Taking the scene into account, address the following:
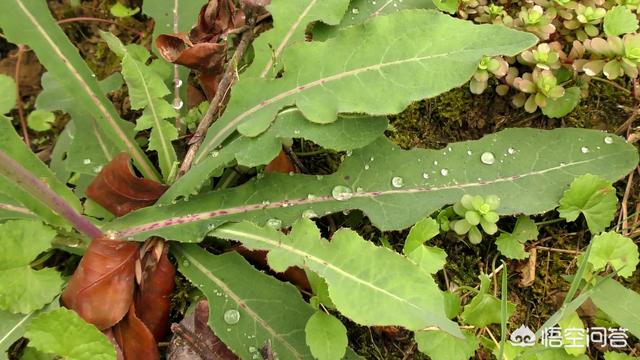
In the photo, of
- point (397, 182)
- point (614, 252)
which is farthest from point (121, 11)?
point (614, 252)

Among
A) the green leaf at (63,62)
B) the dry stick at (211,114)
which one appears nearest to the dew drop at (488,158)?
the dry stick at (211,114)

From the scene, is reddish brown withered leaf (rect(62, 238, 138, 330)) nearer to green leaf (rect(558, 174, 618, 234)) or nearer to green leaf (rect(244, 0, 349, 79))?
green leaf (rect(244, 0, 349, 79))

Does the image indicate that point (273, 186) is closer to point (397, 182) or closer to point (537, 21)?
point (397, 182)

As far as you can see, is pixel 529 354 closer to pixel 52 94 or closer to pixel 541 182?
pixel 541 182

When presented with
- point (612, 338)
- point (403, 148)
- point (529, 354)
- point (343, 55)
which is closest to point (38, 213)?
point (343, 55)

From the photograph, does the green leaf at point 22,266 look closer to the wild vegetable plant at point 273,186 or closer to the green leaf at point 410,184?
the wild vegetable plant at point 273,186

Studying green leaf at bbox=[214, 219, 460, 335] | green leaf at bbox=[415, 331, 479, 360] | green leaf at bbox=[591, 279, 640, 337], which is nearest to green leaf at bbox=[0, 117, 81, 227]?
green leaf at bbox=[214, 219, 460, 335]
